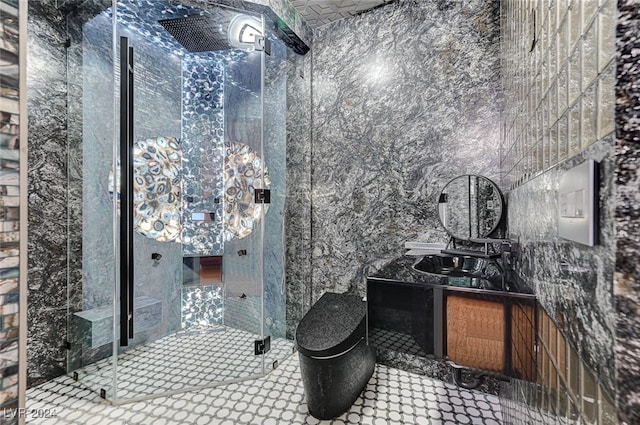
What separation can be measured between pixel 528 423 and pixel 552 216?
2.78 feet

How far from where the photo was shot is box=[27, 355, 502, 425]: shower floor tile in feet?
5.41

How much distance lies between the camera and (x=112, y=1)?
193 cm

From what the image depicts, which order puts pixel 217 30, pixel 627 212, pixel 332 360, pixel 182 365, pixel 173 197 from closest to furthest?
1. pixel 627 212
2. pixel 332 360
3. pixel 182 365
4. pixel 217 30
5. pixel 173 197

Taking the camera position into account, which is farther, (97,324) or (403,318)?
(97,324)

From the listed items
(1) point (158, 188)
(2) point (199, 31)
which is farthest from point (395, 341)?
(2) point (199, 31)

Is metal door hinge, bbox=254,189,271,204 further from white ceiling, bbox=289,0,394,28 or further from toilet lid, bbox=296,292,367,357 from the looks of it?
white ceiling, bbox=289,0,394,28

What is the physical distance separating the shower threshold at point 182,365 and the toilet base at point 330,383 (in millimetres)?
651

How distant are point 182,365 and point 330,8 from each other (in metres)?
3.24

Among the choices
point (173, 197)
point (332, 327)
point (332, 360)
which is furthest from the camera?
point (173, 197)

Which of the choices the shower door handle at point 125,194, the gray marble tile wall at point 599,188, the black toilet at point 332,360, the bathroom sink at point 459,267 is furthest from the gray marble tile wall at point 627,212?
the shower door handle at point 125,194

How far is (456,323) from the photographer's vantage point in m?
1.21

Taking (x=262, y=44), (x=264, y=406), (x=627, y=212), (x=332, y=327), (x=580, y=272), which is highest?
(x=262, y=44)

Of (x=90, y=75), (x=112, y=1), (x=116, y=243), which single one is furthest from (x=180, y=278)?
(x=112, y=1)

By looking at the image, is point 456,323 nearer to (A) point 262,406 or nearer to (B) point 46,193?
(A) point 262,406
